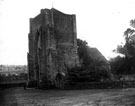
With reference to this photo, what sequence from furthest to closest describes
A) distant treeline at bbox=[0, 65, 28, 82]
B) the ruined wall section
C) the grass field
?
distant treeline at bbox=[0, 65, 28, 82], the ruined wall section, the grass field

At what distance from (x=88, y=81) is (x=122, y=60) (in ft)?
63.1

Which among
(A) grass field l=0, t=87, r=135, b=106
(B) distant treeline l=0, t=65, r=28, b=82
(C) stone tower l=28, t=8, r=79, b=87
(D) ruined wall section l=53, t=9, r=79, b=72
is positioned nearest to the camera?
(A) grass field l=0, t=87, r=135, b=106

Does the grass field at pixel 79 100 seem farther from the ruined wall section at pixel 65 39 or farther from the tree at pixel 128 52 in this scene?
the tree at pixel 128 52

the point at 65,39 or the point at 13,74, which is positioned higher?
the point at 65,39

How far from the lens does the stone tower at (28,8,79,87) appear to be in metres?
46.6

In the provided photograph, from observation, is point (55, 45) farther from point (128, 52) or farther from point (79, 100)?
point (79, 100)

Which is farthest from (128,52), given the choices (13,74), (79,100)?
(13,74)

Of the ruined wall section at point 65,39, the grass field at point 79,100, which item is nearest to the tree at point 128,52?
the ruined wall section at point 65,39

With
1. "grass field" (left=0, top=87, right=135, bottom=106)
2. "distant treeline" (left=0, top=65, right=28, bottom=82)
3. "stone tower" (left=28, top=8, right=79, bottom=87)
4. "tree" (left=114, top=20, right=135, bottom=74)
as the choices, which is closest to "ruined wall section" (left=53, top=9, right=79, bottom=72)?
"stone tower" (left=28, top=8, right=79, bottom=87)

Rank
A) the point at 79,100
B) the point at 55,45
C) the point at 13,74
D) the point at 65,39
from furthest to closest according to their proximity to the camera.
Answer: the point at 13,74 < the point at 65,39 < the point at 55,45 < the point at 79,100

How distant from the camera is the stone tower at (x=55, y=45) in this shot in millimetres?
46594

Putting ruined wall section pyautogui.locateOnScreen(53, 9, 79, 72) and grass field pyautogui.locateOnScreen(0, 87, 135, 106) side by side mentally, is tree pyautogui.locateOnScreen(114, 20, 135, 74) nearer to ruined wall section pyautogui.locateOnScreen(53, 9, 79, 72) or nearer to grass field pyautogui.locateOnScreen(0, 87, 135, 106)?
ruined wall section pyautogui.locateOnScreen(53, 9, 79, 72)

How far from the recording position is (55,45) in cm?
4803

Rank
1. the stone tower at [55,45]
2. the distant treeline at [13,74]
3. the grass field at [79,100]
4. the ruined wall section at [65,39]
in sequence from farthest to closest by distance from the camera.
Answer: the distant treeline at [13,74] → the ruined wall section at [65,39] → the stone tower at [55,45] → the grass field at [79,100]
